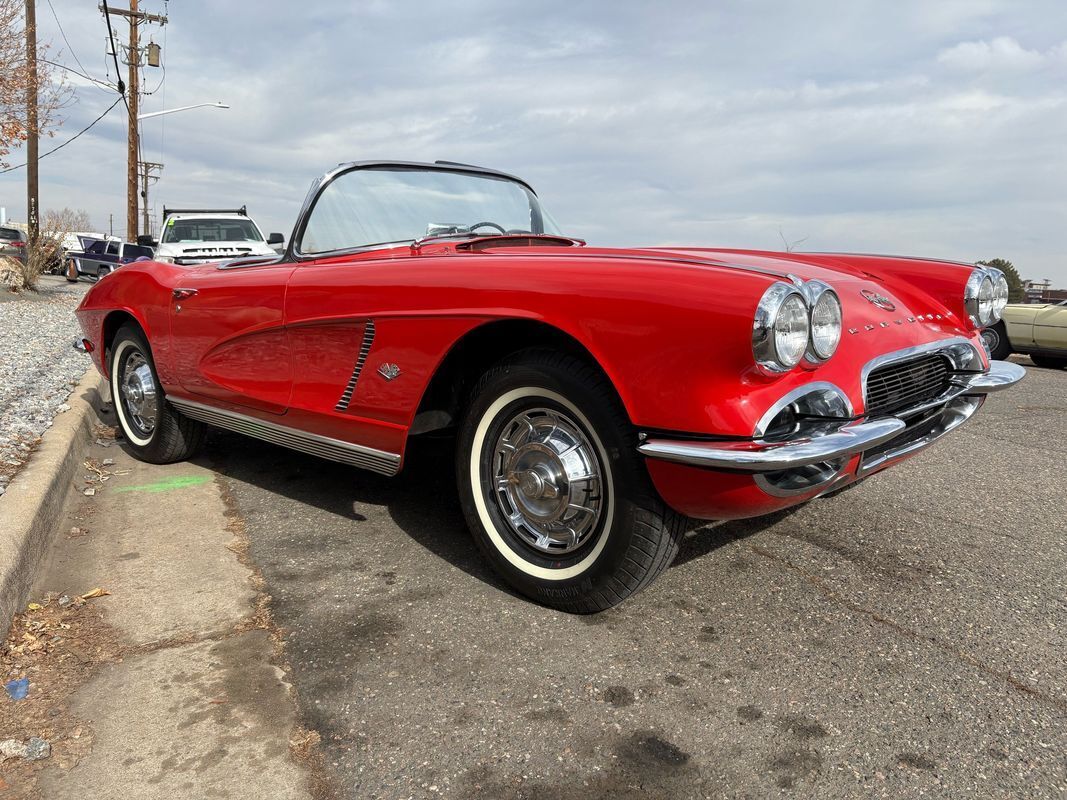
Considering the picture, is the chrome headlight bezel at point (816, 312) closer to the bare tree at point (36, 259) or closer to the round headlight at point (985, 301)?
the round headlight at point (985, 301)

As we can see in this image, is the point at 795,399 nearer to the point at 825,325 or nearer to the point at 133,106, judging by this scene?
the point at 825,325

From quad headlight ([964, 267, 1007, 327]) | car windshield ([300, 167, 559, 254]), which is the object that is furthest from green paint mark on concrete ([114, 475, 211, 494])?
quad headlight ([964, 267, 1007, 327])

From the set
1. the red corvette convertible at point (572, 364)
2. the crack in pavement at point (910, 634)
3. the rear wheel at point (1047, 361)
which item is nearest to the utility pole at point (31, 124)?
the red corvette convertible at point (572, 364)

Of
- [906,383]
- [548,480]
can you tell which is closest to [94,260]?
[548,480]

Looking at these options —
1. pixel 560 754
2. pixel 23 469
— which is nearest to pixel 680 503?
pixel 560 754

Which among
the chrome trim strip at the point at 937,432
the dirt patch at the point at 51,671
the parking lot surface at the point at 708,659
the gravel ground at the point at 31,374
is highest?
the chrome trim strip at the point at 937,432

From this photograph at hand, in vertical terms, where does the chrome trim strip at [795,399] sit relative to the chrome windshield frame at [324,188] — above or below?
below

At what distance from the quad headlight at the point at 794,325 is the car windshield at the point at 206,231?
40.7 feet

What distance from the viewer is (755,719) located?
1896 mm

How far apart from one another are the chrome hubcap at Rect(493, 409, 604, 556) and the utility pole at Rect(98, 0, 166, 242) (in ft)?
75.3

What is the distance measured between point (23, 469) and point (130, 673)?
178cm

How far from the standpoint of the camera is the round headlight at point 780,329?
1.96 meters

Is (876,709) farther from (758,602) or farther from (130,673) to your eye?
(130,673)

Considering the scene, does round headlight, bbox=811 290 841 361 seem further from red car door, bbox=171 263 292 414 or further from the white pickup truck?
the white pickup truck
